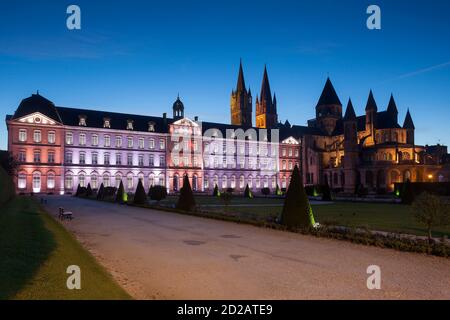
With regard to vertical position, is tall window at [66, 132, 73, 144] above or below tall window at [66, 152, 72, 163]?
above

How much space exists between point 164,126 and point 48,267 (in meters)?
66.7

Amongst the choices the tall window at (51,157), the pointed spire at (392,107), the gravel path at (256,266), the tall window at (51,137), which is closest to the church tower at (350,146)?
the pointed spire at (392,107)

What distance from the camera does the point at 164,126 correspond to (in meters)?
73.8

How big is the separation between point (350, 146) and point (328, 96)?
24694mm

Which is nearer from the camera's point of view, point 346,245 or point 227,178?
point 346,245

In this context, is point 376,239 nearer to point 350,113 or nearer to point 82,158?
point 82,158

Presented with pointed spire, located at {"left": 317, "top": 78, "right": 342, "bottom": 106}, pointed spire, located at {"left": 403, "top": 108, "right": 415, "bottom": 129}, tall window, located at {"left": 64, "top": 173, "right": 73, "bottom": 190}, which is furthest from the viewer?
pointed spire, located at {"left": 317, "top": 78, "right": 342, "bottom": 106}

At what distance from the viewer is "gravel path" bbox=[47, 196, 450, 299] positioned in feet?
23.6

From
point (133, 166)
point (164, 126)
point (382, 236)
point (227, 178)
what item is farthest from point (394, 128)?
point (382, 236)

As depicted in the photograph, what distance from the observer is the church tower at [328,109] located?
3580 inches

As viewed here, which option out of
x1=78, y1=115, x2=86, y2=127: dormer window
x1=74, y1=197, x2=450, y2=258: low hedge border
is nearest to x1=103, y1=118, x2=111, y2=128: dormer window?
x1=78, y1=115, x2=86, y2=127: dormer window

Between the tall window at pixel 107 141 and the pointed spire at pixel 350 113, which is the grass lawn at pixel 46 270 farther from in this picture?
the pointed spire at pixel 350 113

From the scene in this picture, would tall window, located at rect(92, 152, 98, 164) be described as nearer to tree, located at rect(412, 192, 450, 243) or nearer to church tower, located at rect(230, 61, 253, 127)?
church tower, located at rect(230, 61, 253, 127)
